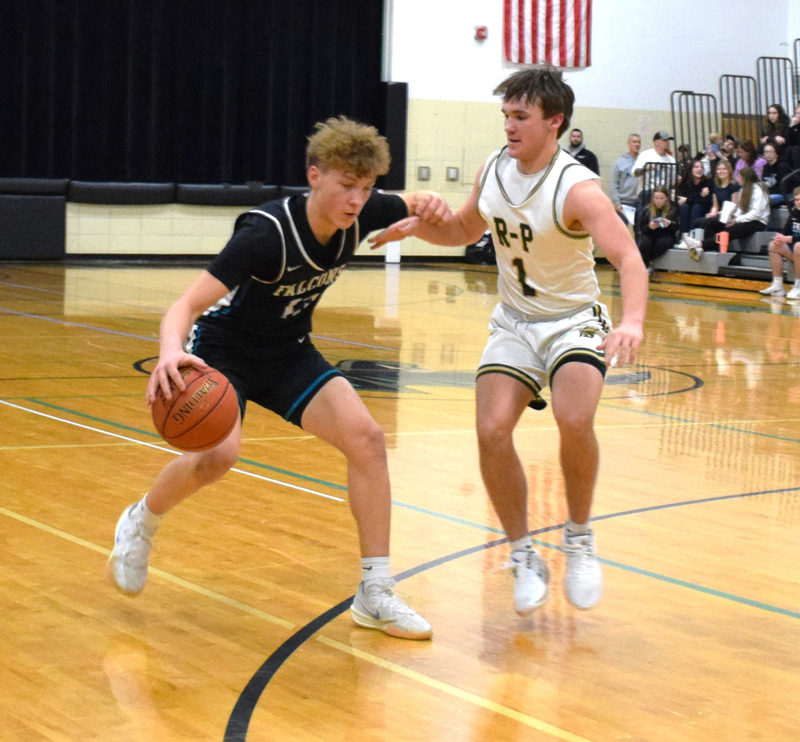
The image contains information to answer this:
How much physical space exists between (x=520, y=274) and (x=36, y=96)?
45.3 feet

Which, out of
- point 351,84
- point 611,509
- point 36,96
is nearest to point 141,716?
point 611,509

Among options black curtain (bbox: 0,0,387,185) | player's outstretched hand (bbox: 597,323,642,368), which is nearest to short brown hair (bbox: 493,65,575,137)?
player's outstretched hand (bbox: 597,323,642,368)

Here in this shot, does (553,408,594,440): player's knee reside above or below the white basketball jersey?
below

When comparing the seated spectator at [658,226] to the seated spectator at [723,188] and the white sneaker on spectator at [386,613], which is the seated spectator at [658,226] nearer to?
the seated spectator at [723,188]

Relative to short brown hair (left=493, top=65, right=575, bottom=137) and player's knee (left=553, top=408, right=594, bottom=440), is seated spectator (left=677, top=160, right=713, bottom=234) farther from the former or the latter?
player's knee (left=553, top=408, right=594, bottom=440)

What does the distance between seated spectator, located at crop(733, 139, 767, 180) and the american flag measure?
3181 millimetres

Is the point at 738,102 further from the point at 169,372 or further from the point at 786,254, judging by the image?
the point at 169,372

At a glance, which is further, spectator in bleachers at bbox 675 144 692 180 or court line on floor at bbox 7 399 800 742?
spectator in bleachers at bbox 675 144 692 180

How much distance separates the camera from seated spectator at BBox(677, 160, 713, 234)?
16.6 m

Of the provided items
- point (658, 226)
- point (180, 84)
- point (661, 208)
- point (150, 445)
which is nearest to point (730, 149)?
point (661, 208)

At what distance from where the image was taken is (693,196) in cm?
1670

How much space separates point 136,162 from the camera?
17.2 meters

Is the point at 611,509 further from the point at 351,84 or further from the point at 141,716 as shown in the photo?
the point at 351,84

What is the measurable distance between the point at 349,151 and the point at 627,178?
1581 centimetres
